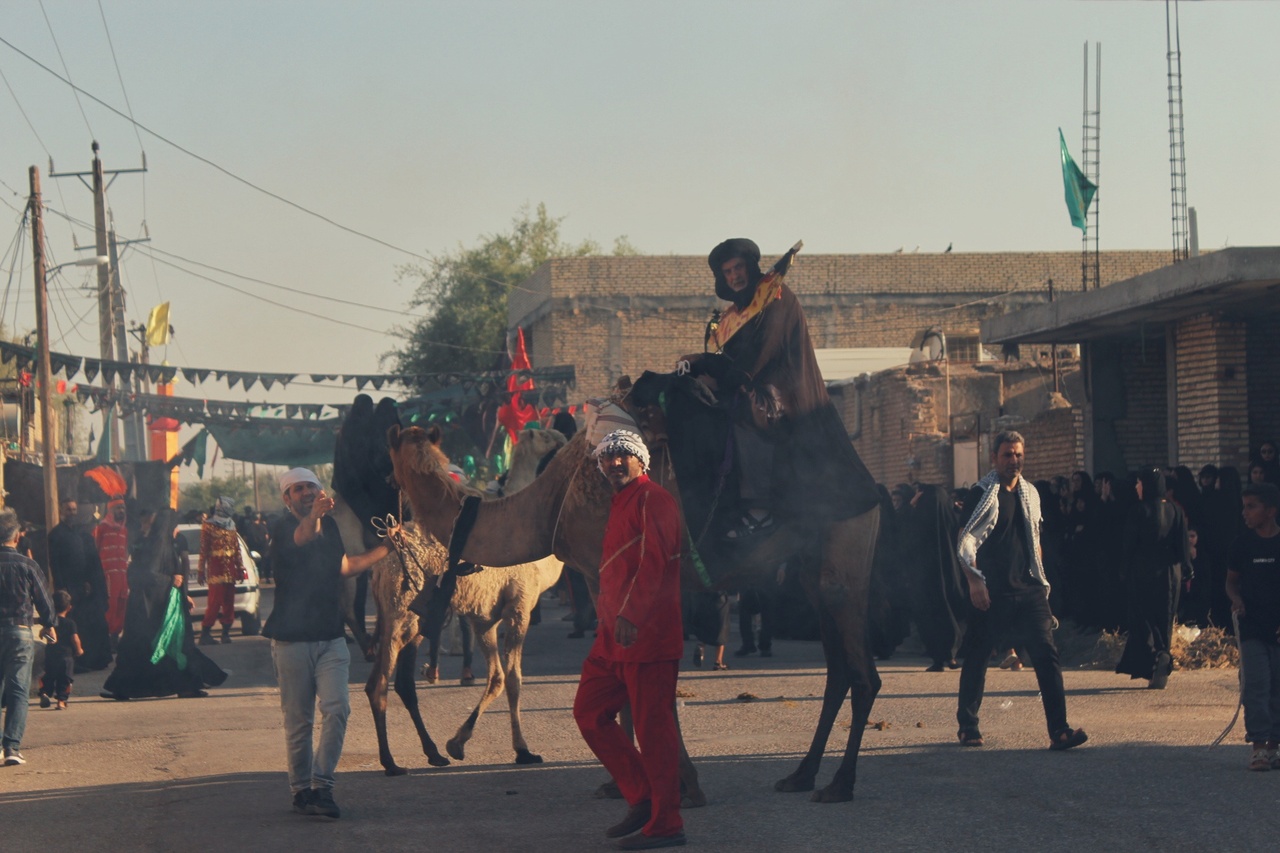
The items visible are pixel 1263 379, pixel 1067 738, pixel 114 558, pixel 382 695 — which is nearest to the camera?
pixel 1067 738

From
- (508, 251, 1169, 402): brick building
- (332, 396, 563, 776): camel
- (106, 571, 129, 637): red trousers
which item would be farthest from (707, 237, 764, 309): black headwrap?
(508, 251, 1169, 402): brick building

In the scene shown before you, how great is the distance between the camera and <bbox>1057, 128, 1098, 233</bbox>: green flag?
2789 cm

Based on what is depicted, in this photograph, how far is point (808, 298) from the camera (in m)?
48.0

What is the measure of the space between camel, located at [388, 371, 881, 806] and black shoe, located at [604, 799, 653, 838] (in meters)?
1.52

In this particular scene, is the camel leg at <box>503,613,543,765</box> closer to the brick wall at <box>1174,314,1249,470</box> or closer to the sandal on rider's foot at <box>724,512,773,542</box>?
the sandal on rider's foot at <box>724,512,773,542</box>

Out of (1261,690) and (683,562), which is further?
(1261,690)

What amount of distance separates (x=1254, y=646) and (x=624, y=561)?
438 centimetres

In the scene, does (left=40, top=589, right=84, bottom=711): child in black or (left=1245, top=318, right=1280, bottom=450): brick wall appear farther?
(left=1245, top=318, right=1280, bottom=450): brick wall

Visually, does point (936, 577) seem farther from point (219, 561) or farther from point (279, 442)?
point (279, 442)

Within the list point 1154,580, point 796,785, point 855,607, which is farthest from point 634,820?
point 1154,580

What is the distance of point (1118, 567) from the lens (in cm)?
1544

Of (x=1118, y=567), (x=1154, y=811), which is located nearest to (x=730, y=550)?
(x=1154, y=811)

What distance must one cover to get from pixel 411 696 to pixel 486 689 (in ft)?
2.67

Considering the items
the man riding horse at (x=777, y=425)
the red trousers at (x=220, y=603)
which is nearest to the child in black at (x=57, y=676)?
the red trousers at (x=220, y=603)
